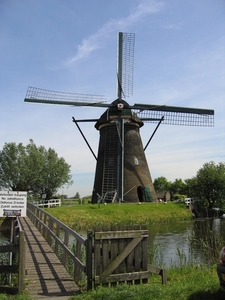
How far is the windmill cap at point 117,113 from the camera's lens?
2598 centimetres

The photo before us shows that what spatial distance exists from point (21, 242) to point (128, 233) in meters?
1.80

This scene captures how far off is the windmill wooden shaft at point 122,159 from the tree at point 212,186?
44.5 feet

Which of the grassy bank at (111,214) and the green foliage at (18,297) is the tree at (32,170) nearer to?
the grassy bank at (111,214)

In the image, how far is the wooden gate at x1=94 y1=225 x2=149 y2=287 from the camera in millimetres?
5301

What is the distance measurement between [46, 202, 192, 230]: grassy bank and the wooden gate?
44.7 feet

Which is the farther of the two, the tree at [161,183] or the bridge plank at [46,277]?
the tree at [161,183]

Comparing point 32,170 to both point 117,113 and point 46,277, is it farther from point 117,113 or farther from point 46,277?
point 46,277

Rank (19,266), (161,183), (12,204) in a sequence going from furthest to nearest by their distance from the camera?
1. (161,183)
2. (12,204)
3. (19,266)

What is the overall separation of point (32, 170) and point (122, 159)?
16.9 metres

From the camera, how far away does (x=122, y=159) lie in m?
25.6

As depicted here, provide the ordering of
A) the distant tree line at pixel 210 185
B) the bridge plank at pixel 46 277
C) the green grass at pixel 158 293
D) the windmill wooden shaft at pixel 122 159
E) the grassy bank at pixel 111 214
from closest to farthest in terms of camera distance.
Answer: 1. the green grass at pixel 158 293
2. the bridge plank at pixel 46 277
3. the grassy bank at pixel 111 214
4. the windmill wooden shaft at pixel 122 159
5. the distant tree line at pixel 210 185

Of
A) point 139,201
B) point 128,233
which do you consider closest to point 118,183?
point 139,201

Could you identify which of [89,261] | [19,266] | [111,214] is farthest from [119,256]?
[111,214]

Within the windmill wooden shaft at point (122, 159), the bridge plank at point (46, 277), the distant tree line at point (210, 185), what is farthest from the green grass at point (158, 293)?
the distant tree line at point (210, 185)
